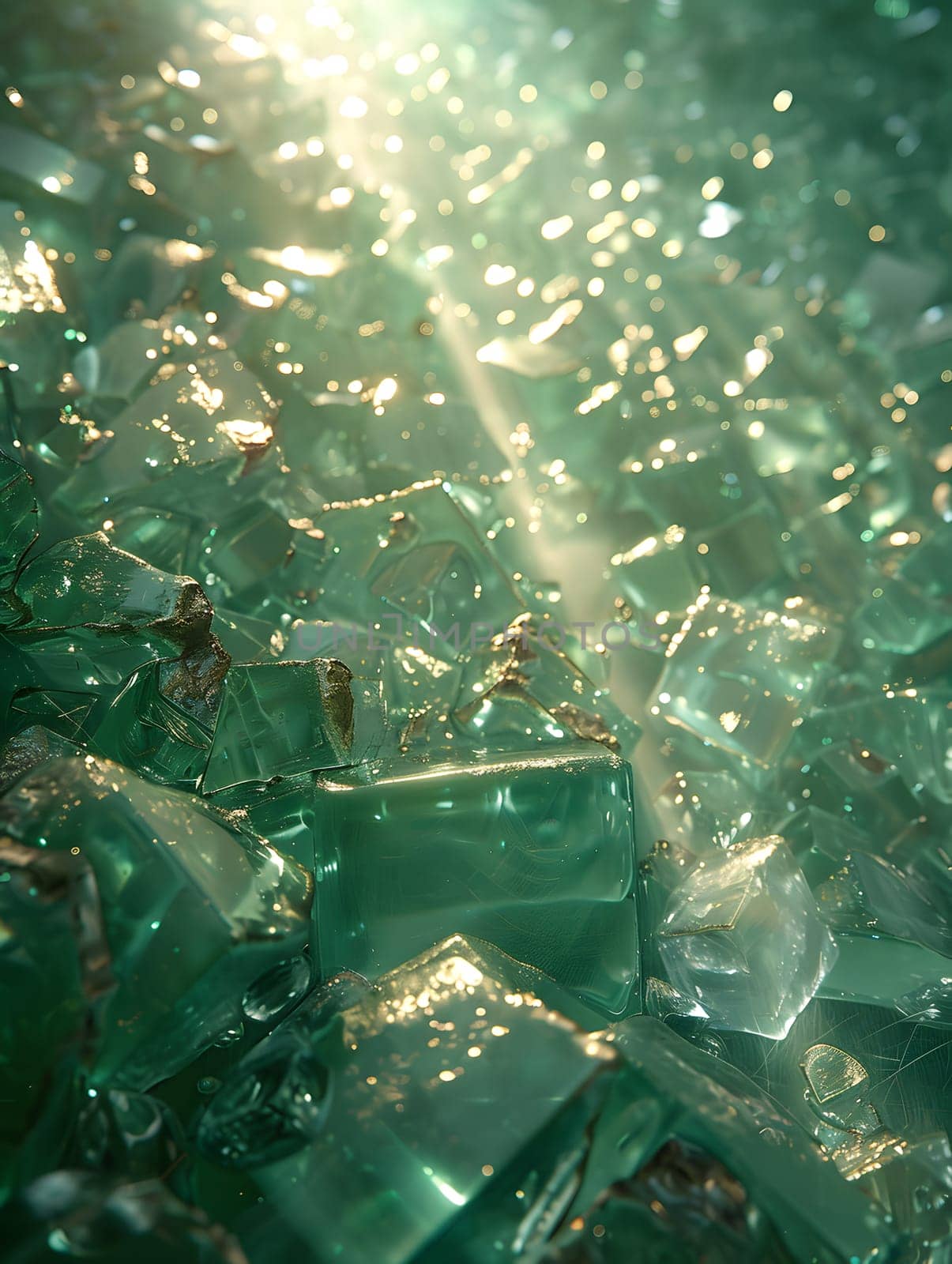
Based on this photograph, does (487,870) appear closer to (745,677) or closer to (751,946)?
(751,946)

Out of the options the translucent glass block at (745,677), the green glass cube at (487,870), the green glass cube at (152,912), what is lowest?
the translucent glass block at (745,677)

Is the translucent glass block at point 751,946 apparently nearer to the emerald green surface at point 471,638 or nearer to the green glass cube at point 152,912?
the emerald green surface at point 471,638

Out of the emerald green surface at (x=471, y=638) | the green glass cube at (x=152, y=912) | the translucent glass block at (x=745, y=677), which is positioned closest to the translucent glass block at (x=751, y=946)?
the emerald green surface at (x=471, y=638)

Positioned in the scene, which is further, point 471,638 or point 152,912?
point 471,638

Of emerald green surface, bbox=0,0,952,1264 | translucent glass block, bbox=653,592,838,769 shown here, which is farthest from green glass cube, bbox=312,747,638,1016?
translucent glass block, bbox=653,592,838,769

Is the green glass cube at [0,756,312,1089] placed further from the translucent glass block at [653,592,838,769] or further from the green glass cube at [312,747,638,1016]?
the translucent glass block at [653,592,838,769]

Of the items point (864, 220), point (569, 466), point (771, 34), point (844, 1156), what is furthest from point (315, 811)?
point (771, 34)

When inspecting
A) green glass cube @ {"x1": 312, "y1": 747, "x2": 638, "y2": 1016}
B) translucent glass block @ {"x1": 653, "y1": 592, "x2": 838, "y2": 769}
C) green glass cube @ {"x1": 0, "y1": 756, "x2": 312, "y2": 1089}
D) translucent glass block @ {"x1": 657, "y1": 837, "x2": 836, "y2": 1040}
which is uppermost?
green glass cube @ {"x1": 0, "y1": 756, "x2": 312, "y2": 1089}

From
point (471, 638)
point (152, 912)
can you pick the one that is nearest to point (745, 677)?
point (471, 638)

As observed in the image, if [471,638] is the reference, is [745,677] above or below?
below

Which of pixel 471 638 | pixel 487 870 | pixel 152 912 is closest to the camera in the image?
pixel 152 912

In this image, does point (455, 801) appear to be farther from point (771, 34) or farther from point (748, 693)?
point (771, 34)

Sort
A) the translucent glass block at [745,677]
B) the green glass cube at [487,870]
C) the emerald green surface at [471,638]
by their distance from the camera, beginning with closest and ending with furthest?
the emerald green surface at [471,638] < the green glass cube at [487,870] < the translucent glass block at [745,677]
